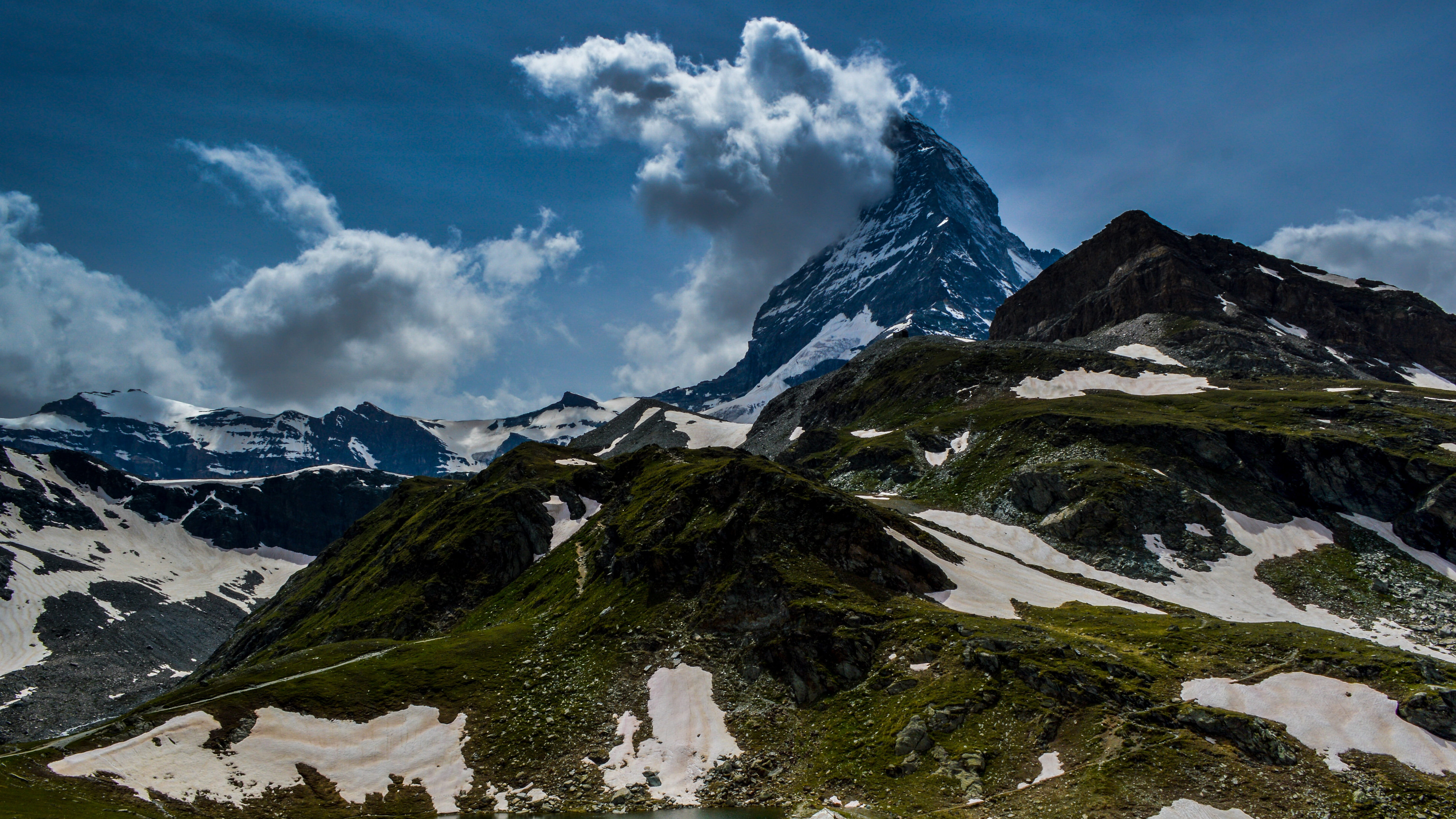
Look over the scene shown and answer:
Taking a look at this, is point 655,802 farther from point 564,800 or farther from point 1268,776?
point 1268,776

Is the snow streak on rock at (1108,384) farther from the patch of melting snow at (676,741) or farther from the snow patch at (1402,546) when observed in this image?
the patch of melting snow at (676,741)

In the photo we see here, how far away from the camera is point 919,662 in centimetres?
6181

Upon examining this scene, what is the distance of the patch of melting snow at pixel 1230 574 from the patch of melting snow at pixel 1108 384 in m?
59.7

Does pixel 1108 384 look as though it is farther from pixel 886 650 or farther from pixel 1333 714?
pixel 1333 714

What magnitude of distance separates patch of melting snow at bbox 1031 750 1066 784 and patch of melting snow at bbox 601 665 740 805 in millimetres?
22158

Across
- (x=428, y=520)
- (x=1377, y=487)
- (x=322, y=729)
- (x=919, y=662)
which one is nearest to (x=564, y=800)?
(x=322, y=729)

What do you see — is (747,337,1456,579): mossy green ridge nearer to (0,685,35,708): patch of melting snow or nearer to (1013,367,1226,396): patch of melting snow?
(1013,367,1226,396): patch of melting snow

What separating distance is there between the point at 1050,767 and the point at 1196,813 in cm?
832

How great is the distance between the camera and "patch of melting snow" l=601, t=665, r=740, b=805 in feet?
184

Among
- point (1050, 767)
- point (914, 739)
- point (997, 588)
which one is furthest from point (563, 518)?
point (1050, 767)

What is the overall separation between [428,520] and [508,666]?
6935cm

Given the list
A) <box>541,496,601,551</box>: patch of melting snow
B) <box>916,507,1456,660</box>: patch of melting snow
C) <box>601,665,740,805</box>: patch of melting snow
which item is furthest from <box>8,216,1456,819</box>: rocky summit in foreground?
<box>541,496,601,551</box>: patch of melting snow

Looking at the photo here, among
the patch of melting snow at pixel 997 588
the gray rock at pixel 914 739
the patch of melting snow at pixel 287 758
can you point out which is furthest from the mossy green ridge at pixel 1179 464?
the patch of melting snow at pixel 287 758

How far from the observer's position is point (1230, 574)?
100 metres
